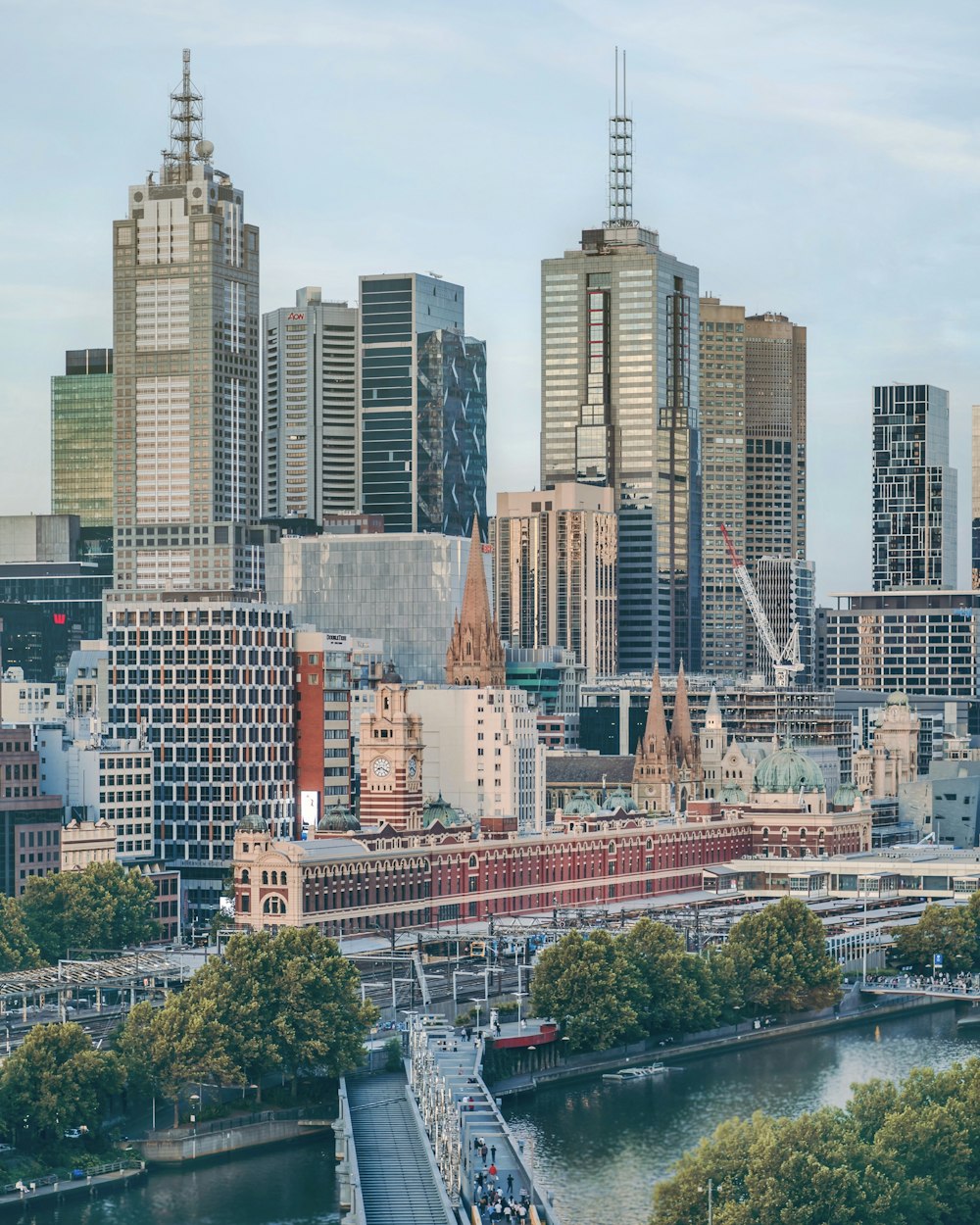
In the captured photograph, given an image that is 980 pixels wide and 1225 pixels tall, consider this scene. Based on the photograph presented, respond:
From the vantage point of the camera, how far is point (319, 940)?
199 m

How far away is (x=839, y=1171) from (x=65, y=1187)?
47489mm

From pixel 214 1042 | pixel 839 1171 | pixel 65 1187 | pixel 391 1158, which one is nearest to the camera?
pixel 839 1171

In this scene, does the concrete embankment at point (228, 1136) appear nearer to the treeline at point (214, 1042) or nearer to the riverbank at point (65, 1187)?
the treeline at point (214, 1042)

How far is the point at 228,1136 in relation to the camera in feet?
598

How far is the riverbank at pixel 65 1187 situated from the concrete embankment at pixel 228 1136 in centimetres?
332

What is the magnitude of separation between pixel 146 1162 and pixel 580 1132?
92.4 feet

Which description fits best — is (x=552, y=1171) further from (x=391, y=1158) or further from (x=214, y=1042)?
(x=214, y=1042)

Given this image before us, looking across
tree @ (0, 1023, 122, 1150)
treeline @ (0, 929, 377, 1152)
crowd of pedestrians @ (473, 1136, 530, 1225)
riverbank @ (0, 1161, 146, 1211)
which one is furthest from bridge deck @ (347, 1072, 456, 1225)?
tree @ (0, 1023, 122, 1150)

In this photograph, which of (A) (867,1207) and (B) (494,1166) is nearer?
(A) (867,1207)

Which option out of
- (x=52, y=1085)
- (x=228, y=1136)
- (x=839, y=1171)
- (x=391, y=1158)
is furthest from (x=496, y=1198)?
(x=228, y=1136)

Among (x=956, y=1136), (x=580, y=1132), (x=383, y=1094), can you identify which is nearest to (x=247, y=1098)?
(x=383, y=1094)

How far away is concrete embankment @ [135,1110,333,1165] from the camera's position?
17788cm

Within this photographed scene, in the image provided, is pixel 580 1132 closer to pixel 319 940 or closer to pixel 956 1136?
pixel 319 940

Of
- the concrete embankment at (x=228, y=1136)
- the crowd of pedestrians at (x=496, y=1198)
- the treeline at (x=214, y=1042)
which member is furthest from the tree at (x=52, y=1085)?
the crowd of pedestrians at (x=496, y=1198)
